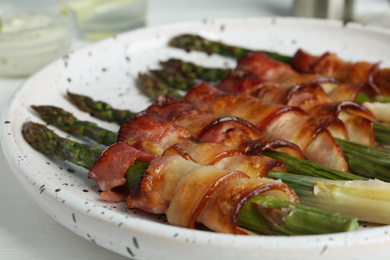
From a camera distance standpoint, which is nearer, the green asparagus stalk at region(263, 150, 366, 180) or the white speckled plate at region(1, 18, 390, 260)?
the white speckled plate at region(1, 18, 390, 260)

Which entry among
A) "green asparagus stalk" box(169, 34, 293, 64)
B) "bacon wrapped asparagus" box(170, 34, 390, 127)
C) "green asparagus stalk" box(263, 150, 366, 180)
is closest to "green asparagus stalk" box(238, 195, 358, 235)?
"green asparagus stalk" box(263, 150, 366, 180)

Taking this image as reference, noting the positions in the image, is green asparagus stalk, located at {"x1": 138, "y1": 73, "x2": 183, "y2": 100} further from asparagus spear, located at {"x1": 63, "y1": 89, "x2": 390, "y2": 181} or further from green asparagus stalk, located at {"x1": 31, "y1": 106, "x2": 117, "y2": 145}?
asparagus spear, located at {"x1": 63, "y1": 89, "x2": 390, "y2": 181}

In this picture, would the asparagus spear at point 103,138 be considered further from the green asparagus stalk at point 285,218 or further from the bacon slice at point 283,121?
the green asparagus stalk at point 285,218

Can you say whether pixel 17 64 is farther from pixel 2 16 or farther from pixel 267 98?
pixel 267 98

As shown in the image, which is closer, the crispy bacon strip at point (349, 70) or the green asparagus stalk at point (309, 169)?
the green asparagus stalk at point (309, 169)

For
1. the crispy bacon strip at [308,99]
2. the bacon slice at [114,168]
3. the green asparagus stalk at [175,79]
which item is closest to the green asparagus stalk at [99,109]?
the green asparagus stalk at [175,79]

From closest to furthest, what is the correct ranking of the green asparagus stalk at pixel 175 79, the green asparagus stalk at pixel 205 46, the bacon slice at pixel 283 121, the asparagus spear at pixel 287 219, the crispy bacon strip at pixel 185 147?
the asparagus spear at pixel 287 219 → the crispy bacon strip at pixel 185 147 → the bacon slice at pixel 283 121 → the green asparagus stalk at pixel 175 79 → the green asparagus stalk at pixel 205 46
